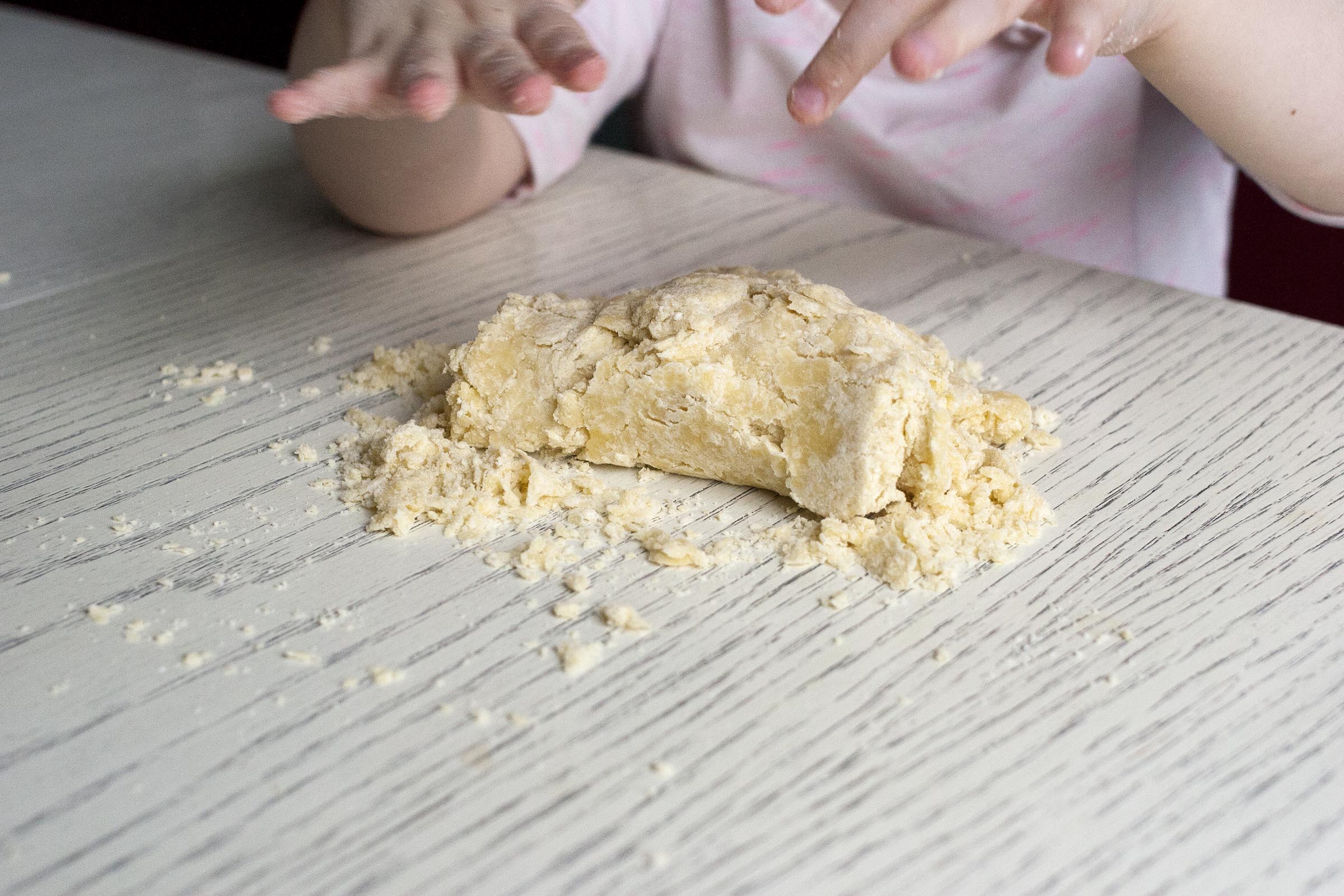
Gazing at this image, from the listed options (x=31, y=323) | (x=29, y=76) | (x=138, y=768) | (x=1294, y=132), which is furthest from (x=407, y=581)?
(x=29, y=76)

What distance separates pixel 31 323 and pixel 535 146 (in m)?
0.32

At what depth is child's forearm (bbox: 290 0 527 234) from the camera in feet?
2.26

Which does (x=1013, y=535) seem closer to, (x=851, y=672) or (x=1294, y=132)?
(x=851, y=672)

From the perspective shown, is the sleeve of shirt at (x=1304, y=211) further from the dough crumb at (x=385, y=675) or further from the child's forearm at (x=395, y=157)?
the dough crumb at (x=385, y=675)

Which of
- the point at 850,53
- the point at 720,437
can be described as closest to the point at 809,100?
the point at 850,53

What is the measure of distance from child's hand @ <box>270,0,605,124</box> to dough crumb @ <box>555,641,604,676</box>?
0.69 feet

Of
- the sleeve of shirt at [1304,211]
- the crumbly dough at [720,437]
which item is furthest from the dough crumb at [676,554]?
the sleeve of shirt at [1304,211]

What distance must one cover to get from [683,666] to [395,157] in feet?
1.39

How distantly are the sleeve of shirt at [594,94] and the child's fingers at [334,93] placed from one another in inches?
10.3

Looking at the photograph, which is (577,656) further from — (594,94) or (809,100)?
(594,94)

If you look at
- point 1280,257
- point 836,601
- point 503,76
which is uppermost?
point 503,76

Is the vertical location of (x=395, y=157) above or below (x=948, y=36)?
below

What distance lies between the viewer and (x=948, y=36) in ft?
1.38

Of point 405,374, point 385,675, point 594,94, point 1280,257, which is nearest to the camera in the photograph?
point 385,675
